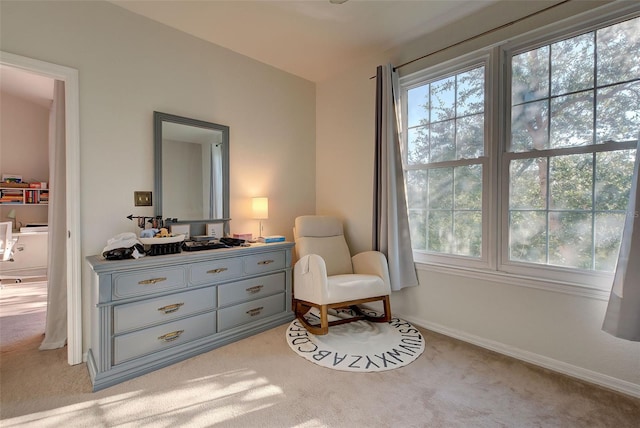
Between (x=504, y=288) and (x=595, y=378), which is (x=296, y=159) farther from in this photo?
(x=595, y=378)

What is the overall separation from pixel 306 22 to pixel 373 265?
2.19 metres

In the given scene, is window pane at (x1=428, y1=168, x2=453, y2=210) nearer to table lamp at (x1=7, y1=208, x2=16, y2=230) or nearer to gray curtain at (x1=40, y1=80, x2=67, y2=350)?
gray curtain at (x1=40, y1=80, x2=67, y2=350)

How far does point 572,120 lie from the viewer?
2.00 metres

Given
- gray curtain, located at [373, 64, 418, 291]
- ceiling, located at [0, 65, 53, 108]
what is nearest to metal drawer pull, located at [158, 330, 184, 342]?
gray curtain, located at [373, 64, 418, 291]

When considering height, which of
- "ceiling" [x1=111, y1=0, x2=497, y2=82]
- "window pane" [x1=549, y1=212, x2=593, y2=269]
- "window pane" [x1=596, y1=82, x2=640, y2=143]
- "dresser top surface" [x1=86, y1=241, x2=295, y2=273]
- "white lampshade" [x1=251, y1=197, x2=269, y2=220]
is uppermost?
"ceiling" [x1=111, y1=0, x2=497, y2=82]

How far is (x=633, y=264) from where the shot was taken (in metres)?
1.61

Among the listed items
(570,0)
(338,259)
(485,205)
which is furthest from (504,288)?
(570,0)

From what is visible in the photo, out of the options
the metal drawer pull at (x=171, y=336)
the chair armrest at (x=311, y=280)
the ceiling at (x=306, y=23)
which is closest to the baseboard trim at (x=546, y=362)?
the chair armrest at (x=311, y=280)

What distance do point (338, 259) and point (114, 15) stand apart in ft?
9.01

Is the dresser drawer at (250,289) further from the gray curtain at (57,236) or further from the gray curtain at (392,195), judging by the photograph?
the gray curtain at (57,236)

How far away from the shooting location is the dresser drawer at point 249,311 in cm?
239

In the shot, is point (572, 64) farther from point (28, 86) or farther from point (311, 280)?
point (28, 86)

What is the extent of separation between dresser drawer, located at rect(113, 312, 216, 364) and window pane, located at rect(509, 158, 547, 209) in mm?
2480

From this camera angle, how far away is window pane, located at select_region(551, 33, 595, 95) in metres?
1.94
